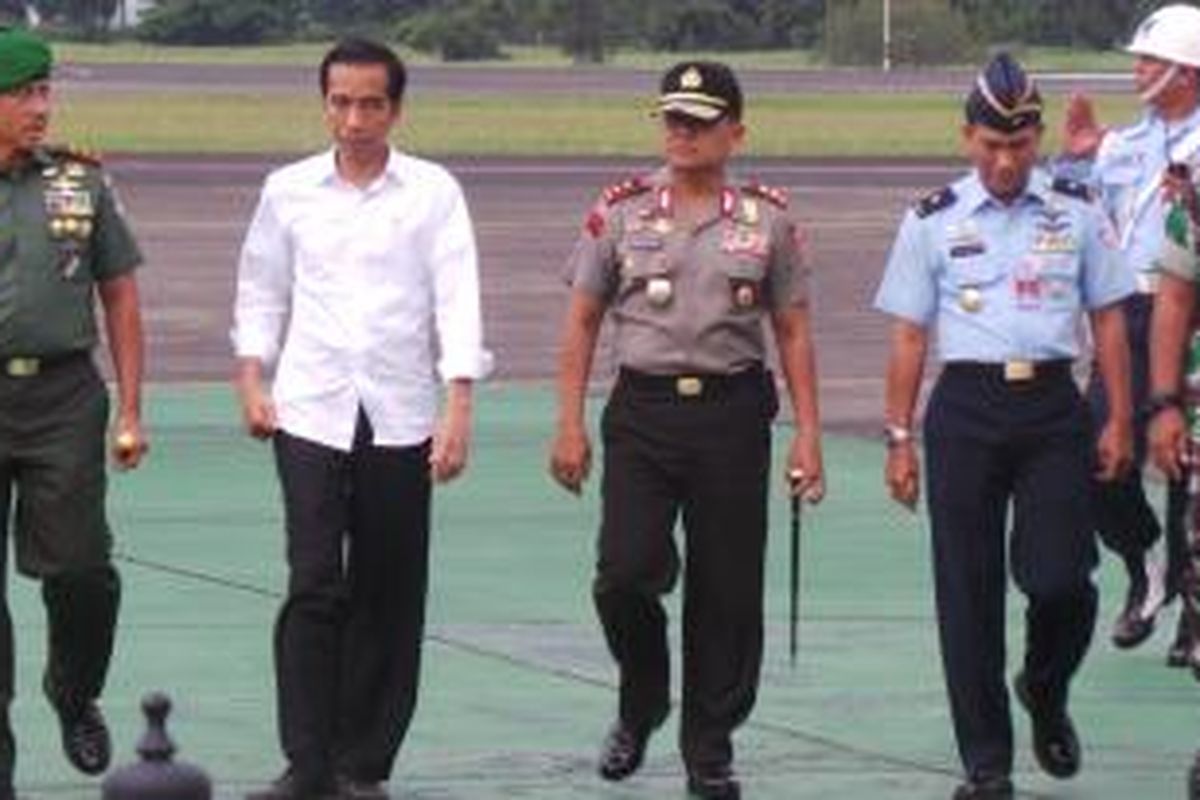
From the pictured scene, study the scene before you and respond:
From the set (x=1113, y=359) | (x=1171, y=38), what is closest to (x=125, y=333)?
(x=1113, y=359)

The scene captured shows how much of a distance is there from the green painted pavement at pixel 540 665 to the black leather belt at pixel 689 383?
1028 millimetres

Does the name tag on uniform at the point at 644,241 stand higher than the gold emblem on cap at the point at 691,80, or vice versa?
the gold emblem on cap at the point at 691,80

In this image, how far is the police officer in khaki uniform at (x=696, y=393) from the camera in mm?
9781

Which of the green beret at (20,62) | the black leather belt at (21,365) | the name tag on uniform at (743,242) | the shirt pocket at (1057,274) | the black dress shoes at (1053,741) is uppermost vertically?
the green beret at (20,62)

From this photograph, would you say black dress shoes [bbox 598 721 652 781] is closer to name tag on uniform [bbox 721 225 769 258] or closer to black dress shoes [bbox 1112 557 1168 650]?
name tag on uniform [bbox 721 225 769 258]

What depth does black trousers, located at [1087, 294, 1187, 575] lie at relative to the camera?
12.1 metres

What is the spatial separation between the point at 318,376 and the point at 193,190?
3060cm

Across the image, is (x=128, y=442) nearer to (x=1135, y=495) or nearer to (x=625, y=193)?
(x=625, y=193)

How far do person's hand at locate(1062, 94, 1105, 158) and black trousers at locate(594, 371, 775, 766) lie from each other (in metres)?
3.04

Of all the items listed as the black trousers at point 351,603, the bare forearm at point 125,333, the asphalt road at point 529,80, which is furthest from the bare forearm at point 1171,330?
the asphalt road at point 529,80

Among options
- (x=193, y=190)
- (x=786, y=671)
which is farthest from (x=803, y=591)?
(x=193, y=190)

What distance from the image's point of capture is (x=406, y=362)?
9789mm

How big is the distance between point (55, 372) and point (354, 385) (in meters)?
0.72

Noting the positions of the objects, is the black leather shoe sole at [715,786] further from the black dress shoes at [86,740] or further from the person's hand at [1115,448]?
the black dress shoes at [86,740]
